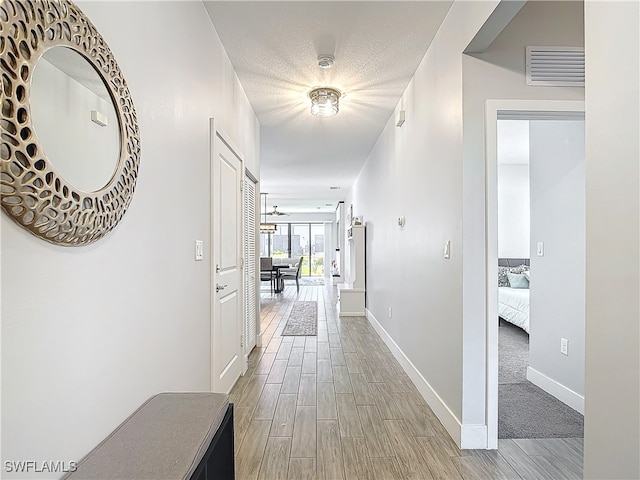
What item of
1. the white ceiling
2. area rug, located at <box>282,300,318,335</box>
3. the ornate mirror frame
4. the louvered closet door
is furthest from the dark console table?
area rug, located at <box>282,300,318,335</box>

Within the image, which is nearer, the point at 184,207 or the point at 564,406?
the point at 184,207

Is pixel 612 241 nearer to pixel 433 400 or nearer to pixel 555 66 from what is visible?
pixel 555 66

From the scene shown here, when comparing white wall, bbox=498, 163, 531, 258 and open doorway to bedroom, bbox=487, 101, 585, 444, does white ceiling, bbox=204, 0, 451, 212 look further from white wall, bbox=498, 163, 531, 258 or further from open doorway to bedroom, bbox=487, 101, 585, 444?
white wall, bbox=498, 163, 531, 258

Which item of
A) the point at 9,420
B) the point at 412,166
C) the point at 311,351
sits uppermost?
the point at 412,166

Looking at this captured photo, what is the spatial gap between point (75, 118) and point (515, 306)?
5.55 meters

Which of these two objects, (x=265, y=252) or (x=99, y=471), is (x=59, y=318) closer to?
(x=99, y=471)

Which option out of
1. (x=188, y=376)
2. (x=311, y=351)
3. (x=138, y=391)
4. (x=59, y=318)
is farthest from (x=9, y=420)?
(x=311, y=351)

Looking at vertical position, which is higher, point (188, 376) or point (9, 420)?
point (9, 420)

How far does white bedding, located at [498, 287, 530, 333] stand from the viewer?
5.02 metres

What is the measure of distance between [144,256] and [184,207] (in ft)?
1.84

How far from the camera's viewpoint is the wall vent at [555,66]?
7.66 ft

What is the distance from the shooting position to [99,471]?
39.9 inches

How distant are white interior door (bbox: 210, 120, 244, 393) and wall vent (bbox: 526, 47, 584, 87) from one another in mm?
2054

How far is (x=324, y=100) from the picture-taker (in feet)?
12.1
